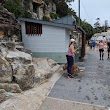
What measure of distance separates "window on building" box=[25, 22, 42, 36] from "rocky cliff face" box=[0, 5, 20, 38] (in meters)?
0.78

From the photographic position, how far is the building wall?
11.0m

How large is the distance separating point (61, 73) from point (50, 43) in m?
2.79

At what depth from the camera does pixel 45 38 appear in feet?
36.9

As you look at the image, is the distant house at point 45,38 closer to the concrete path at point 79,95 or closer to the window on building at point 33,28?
the window on building at point 33,28

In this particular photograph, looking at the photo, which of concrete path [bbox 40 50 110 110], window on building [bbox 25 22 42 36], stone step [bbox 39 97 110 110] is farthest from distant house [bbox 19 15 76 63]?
stone step [bbox 39 97 110 110]

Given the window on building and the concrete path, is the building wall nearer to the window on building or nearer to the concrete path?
the window on building

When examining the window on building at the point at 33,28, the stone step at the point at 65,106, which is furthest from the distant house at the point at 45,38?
the stone step at the point at 65,106

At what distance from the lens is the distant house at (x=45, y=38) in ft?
36.0

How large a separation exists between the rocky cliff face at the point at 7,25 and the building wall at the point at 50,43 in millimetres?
926

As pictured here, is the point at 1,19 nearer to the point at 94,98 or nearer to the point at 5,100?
the point at 5,100

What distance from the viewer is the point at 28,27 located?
11.4 meters

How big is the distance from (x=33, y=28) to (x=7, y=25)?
5.93 ft

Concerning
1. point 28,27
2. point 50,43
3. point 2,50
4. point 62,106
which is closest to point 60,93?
point 62,106

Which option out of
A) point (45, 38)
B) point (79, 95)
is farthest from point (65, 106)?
point (45, 38)
